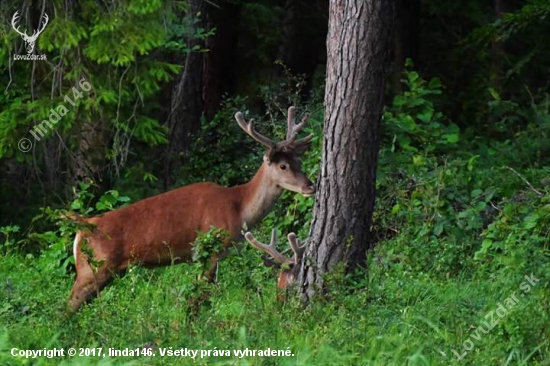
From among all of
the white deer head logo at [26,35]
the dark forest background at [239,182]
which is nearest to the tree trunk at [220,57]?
the dark forest background at [239,182]

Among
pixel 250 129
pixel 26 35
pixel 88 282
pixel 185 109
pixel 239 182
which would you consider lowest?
pixel 239 182

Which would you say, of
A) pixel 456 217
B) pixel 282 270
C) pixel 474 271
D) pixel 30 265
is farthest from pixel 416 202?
pixel 30 265

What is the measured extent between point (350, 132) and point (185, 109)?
26.1ft

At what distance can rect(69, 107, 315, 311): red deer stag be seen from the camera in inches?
375

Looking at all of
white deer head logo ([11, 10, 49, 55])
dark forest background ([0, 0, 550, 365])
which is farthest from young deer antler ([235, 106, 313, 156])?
white deer head logo ([11, 10, 49, 55])

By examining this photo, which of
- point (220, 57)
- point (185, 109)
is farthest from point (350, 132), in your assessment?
point (220, 57)

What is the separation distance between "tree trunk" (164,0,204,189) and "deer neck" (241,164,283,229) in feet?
16.3

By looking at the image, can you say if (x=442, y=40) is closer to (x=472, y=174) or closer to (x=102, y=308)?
(x=472, y=174)

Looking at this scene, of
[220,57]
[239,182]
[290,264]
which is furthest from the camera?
[220,57]

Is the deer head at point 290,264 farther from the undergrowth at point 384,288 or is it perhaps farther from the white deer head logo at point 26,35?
the white deer head logo at point 26,35

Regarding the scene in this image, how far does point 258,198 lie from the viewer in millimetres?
10695

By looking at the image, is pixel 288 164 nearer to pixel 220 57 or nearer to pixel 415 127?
pixel 415 127

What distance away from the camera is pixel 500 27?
Answer: 47.0 feet

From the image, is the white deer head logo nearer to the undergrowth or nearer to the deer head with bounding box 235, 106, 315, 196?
the undergrowth
